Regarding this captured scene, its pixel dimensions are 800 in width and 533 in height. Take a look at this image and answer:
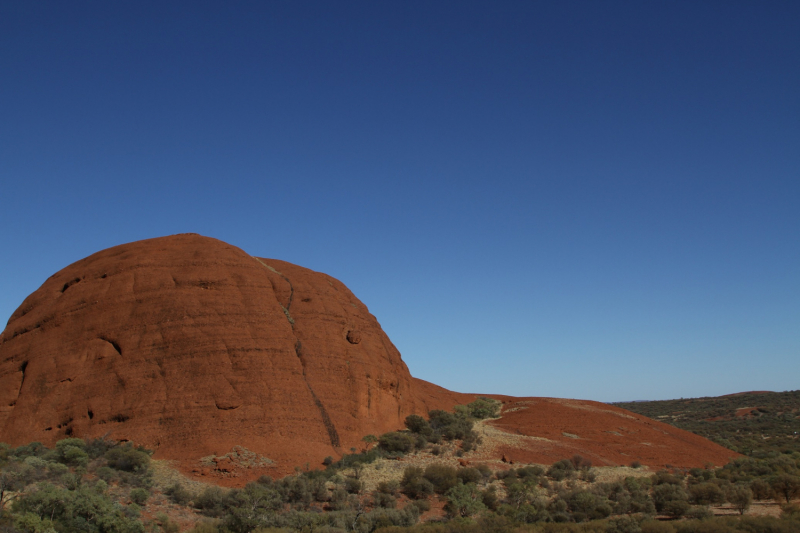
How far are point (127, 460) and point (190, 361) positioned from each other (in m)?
5.89

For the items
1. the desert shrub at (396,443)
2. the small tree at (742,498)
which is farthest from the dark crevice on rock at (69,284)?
the small tree at (742,498)

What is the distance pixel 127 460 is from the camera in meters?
18.7

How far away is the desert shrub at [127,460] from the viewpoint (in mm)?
18672

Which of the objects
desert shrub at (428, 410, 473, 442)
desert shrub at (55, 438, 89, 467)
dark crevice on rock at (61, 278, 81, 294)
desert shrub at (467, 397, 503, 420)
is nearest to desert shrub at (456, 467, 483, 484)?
desert shrub at (428, 410, 473, 442)

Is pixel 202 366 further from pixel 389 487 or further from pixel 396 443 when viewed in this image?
pixel 389 487

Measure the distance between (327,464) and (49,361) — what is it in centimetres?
1371

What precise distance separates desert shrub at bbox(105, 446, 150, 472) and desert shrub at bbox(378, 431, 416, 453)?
10.1 m

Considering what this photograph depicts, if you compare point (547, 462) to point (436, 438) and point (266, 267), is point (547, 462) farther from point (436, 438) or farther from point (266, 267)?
point (266, 267)

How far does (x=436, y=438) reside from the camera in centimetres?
2738

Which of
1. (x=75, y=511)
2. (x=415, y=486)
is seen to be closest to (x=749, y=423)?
(x=415, y=486)

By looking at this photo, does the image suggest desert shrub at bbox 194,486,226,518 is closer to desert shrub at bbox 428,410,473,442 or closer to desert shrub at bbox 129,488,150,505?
desert shrub at bbox 129,488,150,505

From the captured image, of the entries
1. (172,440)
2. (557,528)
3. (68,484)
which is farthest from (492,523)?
(172,440)

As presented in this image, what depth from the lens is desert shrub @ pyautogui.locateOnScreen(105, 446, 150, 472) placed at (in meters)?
18.7

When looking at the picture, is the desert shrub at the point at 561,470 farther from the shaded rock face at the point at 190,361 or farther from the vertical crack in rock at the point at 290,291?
the vertical crack in rock at the point at 290,291
